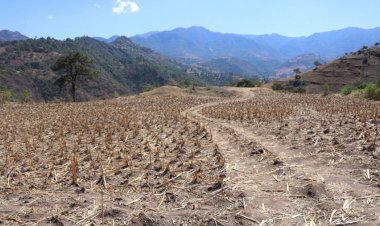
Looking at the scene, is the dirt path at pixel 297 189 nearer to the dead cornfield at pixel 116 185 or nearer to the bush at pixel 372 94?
the dead cornfield at pixel 116 185

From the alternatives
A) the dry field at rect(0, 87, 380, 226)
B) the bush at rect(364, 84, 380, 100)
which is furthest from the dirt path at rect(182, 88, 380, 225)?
the bush at rect(364, 84, 380, 100)

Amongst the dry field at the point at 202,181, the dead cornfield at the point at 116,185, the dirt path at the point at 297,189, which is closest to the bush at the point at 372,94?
the dry field at the point at 202,181

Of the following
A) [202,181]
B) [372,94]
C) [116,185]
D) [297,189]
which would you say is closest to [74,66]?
[372,94]

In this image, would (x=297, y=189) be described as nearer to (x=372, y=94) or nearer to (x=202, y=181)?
(x=202, y=181)

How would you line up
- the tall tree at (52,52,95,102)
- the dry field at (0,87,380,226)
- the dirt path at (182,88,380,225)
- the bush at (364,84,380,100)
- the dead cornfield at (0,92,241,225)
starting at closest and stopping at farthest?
1. the dirt path at (182,88,380,225)
2. the dry field at (0,87,380,226)
3. the dead cornfield at (0,92,241,225)
4. the bush at (364,84,380,100)
5. the tall tree at (52,52,95,102)

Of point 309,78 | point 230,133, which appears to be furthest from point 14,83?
point 230,133

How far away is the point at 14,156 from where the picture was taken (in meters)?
12.7

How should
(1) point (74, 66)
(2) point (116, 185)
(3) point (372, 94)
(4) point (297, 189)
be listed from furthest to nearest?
(1) point (74, 66) < (3) point (372, 94) < (2) point (116, 185) < (4) point (297, 189)

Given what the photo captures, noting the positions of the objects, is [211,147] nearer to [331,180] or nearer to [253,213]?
[331,180]

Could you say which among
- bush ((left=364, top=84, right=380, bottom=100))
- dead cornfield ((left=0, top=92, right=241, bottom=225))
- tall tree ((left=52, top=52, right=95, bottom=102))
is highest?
tall tree ((left=52, top=52, right=95, bottom=102))

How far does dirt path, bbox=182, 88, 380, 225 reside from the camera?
21.7ft

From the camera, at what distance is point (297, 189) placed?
8.03m

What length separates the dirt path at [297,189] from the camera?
660 cm

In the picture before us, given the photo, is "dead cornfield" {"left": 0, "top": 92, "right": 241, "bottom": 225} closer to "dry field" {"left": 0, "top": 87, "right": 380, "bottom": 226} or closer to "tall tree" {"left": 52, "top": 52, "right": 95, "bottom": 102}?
"dry field" {"left": 0, "top": 87, "right": 380, "bottom": 226}
